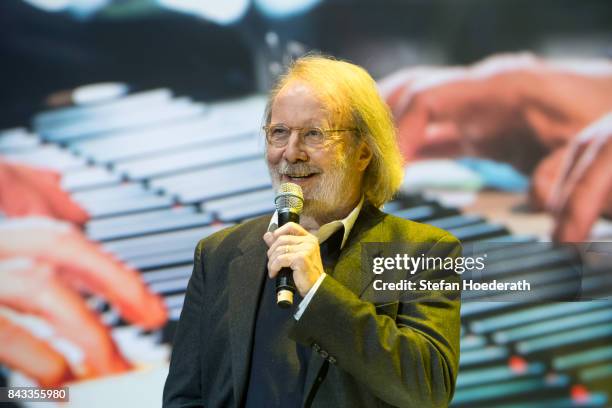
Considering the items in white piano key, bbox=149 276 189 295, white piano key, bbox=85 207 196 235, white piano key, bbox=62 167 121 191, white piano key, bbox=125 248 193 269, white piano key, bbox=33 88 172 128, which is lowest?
white piano key, bbox=149 276 189 295

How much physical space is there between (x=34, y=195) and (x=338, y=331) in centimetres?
269

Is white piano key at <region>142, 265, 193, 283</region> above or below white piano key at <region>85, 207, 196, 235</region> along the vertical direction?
below

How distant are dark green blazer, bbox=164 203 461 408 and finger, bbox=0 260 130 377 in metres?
1.84

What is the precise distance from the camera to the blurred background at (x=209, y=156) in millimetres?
3922

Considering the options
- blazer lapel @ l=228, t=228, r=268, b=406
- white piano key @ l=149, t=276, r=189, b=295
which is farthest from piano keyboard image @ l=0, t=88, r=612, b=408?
blazer lapel @ l=228, t=228, r=268, b=406

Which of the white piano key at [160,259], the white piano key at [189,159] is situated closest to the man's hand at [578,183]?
the white piano key at [189,159]

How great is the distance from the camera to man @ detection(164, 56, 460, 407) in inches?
72.9

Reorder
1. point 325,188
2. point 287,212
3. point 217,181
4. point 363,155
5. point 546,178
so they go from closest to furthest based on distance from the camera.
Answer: point 287,212, point 325,188, point 363,155, point 546,178, point 217,181

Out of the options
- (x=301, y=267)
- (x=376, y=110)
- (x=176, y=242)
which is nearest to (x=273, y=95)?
(x=376, y=110)

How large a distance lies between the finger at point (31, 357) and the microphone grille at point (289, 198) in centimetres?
240

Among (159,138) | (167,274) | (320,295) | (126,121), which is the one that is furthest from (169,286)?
(320,295)

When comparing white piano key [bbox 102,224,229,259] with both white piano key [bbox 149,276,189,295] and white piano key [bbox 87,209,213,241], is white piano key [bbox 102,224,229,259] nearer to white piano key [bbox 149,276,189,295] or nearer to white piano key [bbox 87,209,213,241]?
white piano key [bbox 87,209,213,241]

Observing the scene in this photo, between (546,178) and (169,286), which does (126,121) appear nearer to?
(169,286)

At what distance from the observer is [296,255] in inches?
71.4
